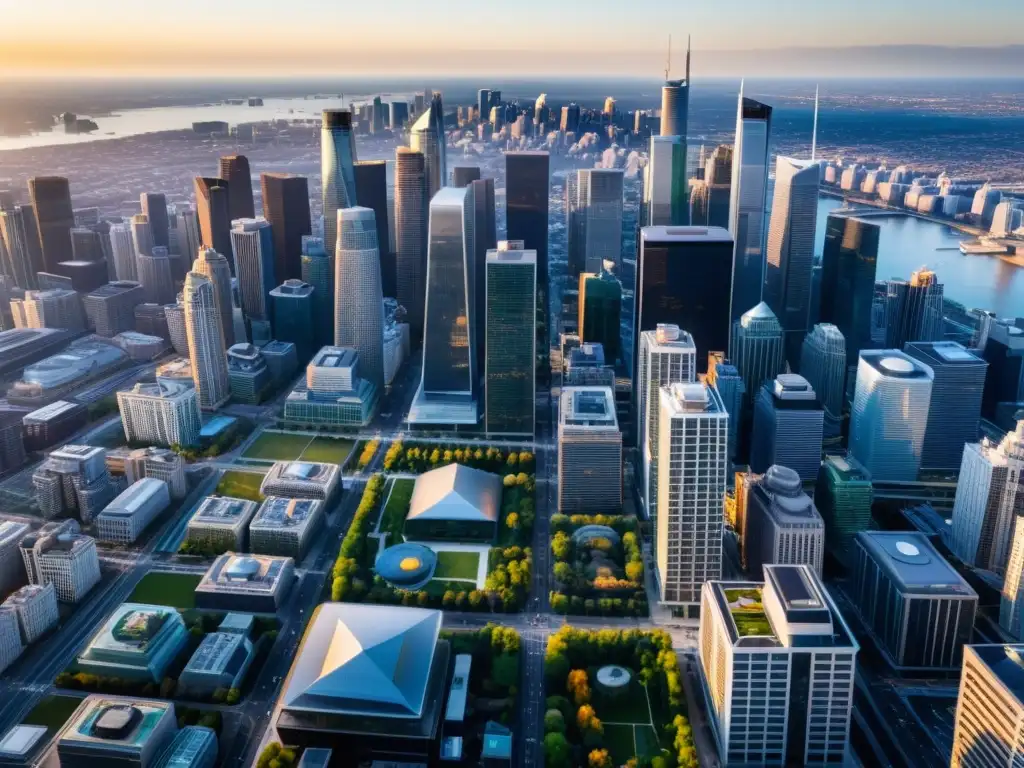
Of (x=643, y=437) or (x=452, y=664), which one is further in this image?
(x=643, y=437)

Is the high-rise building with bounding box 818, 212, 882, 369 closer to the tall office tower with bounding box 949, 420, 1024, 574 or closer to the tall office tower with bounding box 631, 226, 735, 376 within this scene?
the tall office tower with bounding box 631, 226, 735, 376

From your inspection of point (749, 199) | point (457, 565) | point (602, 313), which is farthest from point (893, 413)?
point (457, 565)

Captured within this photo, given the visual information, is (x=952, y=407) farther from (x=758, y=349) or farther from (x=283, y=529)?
(x=283, y=529)

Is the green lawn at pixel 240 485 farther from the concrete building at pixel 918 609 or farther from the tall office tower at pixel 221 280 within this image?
the concrete building at pixel 918 609

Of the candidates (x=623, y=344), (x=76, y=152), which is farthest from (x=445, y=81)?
(x=623, y=344)

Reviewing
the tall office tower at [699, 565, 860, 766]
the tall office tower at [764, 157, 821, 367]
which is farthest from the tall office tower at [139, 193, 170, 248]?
the tall office tower at [699, 565, 860, 766]

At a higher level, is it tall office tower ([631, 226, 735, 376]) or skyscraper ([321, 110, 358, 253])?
skyscraper ([321, 110, 358, 253])

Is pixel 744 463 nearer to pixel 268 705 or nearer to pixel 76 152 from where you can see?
A: pixel 268 705
